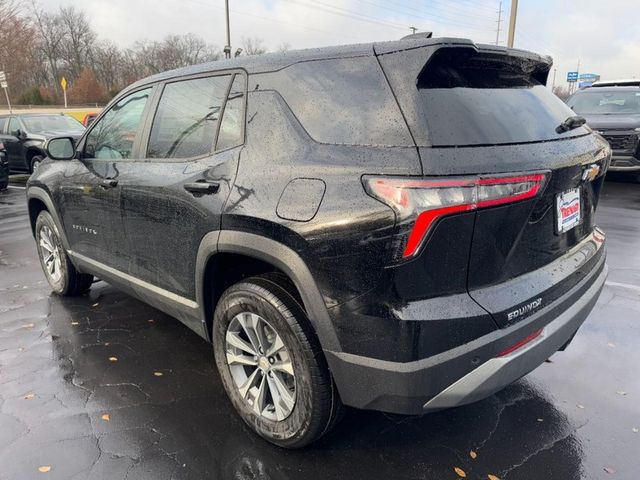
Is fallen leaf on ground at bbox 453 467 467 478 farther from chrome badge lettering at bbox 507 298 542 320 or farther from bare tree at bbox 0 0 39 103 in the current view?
bare tree at bbox 0 0 39 103

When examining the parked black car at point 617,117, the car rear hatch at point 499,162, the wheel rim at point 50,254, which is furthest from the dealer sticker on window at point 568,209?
the parked black car at point 617,117

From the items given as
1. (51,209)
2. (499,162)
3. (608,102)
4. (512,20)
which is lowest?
(51,209)

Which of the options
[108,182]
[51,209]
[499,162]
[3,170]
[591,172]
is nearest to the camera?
[499,162]

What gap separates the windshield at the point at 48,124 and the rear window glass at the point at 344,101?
12.5 metres

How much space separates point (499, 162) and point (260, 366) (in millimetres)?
1475

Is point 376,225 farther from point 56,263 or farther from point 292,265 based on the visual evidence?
point 56,263

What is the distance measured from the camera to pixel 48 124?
43.0 ft

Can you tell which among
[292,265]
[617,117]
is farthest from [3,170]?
[617,117]

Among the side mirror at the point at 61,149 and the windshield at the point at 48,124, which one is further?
the windshield at the point at 48,124

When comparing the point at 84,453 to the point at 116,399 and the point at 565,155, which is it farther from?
the point at 565,155

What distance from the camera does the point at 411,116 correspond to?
1.96 m

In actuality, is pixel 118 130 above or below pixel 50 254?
above

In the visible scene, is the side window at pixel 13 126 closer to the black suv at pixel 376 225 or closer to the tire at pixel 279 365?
the black suv at pixel 376 225

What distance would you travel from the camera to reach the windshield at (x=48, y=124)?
42.3 ft
